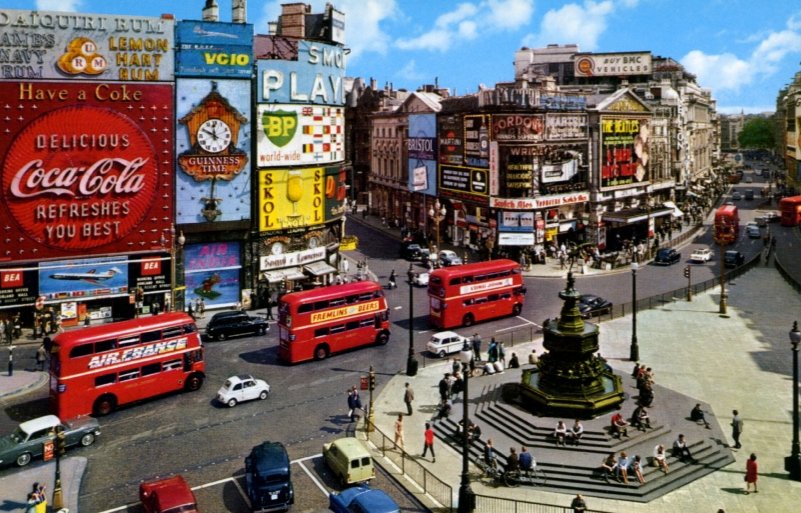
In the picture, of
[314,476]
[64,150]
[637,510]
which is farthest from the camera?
[64,150]

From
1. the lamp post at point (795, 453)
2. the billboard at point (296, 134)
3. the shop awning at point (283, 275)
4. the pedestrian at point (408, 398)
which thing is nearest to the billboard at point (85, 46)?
the billboard at point (296, 134)

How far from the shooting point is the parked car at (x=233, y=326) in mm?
44812

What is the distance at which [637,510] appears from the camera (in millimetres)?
23688

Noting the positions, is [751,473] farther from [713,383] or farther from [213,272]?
[213,272]

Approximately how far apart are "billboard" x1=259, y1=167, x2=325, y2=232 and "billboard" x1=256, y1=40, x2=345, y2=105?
5.74m

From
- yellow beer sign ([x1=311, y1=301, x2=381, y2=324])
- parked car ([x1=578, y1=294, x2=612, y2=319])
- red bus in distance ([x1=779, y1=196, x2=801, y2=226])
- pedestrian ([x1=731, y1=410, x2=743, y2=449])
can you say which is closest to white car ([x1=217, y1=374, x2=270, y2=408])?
yellow beer sign ([x1=311, y1=301, x2=381, y2=324])

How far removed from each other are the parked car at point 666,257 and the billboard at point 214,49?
1696 inches

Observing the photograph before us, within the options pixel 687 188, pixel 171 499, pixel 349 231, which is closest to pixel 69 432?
pixel 171 499

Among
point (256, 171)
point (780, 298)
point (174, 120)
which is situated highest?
point (174, 120)

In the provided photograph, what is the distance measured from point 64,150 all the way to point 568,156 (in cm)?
4716

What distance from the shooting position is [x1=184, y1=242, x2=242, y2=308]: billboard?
166ft

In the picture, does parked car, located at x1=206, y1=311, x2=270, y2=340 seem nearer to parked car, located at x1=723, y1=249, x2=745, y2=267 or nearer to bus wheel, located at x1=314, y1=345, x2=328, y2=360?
bus wheel, located at x1=314, y1=345, x2=328, y2=360

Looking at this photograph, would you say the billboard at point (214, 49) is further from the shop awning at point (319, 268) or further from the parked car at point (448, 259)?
the parked car at point (448, 259)

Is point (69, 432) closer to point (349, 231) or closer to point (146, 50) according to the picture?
point (146, 50)
